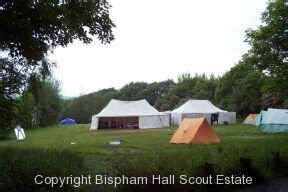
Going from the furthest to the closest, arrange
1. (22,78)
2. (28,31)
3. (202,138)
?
(202,138)
(22,78)
(28,31)

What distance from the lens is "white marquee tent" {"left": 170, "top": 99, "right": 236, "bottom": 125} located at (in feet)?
156

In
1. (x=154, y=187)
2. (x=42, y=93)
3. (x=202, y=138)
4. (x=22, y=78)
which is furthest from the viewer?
(x=202, y=138)

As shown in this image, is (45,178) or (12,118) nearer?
(45,178)

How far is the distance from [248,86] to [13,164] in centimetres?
4800

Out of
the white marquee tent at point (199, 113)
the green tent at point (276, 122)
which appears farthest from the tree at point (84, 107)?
the green tent at point (276, 122)

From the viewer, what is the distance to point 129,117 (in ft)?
144

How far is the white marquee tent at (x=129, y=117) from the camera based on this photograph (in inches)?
1709

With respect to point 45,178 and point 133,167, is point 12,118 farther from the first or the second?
point 133,167

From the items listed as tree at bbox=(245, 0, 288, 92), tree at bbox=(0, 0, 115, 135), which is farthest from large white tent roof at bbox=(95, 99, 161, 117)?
tree at bbox=(0, 0, 115, 135)

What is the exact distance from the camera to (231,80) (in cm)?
5700

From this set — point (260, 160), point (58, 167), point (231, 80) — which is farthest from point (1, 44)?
point (231, 80)

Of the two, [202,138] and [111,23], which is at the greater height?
[111,23]

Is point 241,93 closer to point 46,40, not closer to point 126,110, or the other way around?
point 126,110

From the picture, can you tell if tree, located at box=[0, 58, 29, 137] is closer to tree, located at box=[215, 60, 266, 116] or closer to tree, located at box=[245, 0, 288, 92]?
tree, located at box=[245, 0, 288, 92]
